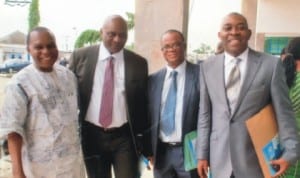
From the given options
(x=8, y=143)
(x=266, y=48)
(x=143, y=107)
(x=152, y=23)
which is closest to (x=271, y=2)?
(x=266, y=48)

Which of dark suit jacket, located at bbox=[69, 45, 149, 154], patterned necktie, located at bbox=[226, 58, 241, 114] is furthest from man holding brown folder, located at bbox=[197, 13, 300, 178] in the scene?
dark suit jacket, located at bbox=[69, 45, 149, 154]

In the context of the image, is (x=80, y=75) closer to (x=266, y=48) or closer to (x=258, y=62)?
(x=258, y=62)

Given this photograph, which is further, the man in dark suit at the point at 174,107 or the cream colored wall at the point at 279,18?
the cream colored wall at the point at 279,18

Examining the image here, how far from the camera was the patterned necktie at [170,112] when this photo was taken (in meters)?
2.79

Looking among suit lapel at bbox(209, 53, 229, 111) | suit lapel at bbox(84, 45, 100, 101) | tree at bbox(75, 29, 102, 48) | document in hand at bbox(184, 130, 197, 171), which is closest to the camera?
suit lapel at bbox(209, 53, 229, 111)

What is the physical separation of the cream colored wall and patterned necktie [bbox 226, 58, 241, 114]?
1106 cm

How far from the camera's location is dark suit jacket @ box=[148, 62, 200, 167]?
275 centimetres

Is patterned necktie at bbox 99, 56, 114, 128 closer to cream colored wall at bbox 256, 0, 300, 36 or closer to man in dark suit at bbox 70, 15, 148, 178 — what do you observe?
man in dark suit at bbox 70, 15, 148, 178

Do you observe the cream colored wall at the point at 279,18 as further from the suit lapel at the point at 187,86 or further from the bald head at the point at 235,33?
the bald head at the point at 235,33

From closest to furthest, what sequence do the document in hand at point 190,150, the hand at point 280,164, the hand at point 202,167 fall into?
the hand at point 280,164, the hand at point 202,167, the document in hand at point 190,150

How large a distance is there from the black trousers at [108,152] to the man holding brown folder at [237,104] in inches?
22.7

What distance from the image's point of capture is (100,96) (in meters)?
2.87

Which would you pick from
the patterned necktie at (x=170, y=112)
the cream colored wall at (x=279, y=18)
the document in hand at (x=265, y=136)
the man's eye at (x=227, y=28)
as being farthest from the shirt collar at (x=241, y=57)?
the cream colored wall at (x=279, y=18)

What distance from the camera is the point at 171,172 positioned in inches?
113
